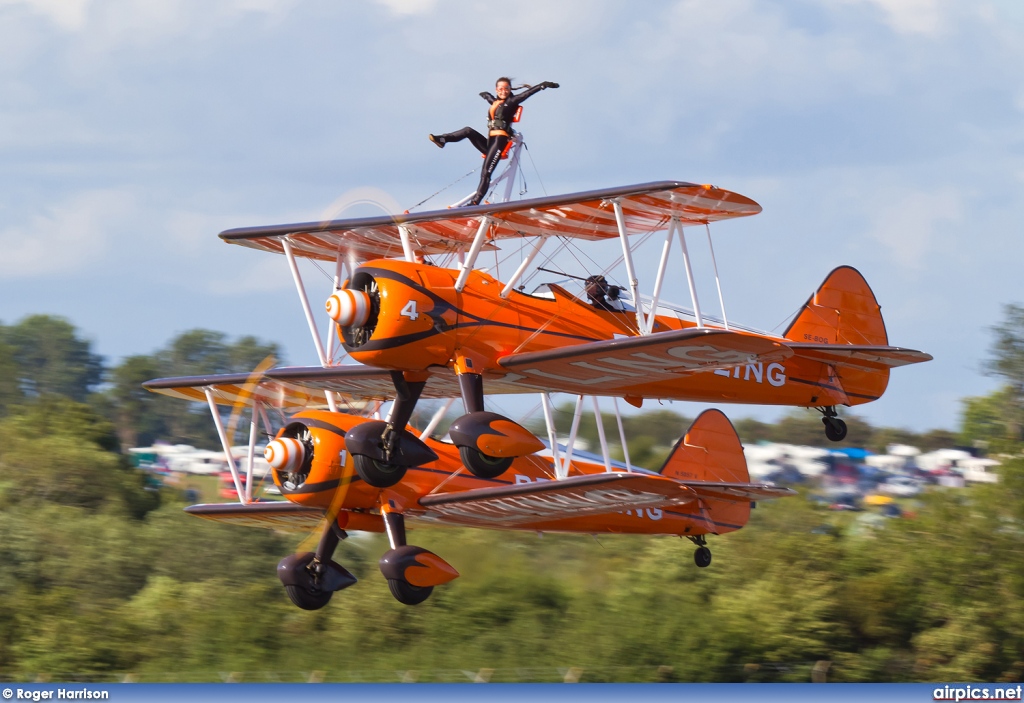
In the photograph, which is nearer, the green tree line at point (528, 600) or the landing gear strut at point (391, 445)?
the landing gear strut at point (391, 445)

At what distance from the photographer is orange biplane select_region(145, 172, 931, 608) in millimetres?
11891

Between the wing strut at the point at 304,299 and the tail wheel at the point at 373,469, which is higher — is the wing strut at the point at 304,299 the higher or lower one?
the higher one

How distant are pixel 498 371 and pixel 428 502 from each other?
344 cm

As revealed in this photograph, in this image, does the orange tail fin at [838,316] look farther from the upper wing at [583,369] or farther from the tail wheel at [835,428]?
the upper wing at [583,369]

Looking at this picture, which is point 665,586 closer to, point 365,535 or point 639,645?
point 639,645

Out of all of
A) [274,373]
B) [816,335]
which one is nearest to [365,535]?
[274,373]

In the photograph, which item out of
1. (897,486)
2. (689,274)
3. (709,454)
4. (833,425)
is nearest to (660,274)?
(689,274)

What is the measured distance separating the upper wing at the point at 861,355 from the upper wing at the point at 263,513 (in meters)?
5.80

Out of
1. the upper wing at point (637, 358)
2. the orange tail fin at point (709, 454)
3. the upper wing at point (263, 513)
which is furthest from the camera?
the orange tail fin at point (709, 454)

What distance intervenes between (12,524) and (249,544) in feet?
14.2

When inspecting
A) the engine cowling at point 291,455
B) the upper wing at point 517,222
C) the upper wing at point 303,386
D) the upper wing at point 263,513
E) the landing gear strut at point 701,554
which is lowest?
the landing gear strut at point 701,554

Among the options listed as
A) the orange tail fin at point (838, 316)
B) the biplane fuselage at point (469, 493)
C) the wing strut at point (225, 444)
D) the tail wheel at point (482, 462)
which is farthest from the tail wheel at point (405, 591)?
the orange tail fin at point (838, 316)

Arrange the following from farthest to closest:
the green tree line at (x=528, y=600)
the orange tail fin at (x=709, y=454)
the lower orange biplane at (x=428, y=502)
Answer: the green tree line at (x=528, y=600)
the orange tail fin at (x=709, y=454)
the lower orange biplane at (x=428, y=502)

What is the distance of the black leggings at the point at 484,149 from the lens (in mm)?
12922
